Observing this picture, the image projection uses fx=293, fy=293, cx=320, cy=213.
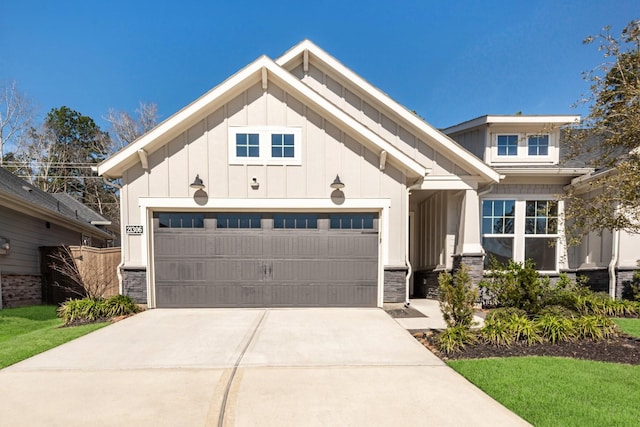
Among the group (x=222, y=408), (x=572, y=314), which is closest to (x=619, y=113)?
(x=572, y=314)

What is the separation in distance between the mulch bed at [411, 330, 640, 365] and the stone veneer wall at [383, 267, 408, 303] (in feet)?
8.36

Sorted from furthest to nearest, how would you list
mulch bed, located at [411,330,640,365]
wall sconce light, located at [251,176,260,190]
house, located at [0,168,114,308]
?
house, located at [0,168,114,308] → wall sconce light, located at [251,176,260,190] → mulch bed, located at [411,330,640,365]

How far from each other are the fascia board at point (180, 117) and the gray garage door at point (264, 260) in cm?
169

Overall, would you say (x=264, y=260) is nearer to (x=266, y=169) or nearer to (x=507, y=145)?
(x=266, y=169)

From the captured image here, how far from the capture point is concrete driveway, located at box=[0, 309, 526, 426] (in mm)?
2969

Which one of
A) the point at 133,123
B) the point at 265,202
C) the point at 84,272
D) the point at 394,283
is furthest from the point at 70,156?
the point at 394,283

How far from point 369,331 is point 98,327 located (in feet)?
18.6

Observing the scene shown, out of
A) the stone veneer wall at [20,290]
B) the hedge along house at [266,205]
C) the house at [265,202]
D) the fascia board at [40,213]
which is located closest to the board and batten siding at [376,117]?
the house at [265,202]

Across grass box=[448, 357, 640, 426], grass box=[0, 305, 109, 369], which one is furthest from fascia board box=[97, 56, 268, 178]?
grass box=[448, 357, 640, 426]

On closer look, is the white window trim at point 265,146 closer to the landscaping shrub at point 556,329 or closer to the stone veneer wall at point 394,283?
the stone veneer wall at point 394,283

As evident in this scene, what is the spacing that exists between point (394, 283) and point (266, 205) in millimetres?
3913

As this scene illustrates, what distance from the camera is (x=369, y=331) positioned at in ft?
19.0

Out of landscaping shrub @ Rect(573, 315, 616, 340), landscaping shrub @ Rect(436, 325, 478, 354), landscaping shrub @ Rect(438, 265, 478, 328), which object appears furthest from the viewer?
landscaping shrub @ Rect(573, 315, 616, 340)

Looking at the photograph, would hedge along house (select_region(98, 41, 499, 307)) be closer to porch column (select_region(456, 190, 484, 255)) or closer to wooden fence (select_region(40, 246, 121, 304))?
porch column (select_region(456, 190, 484, 255))
